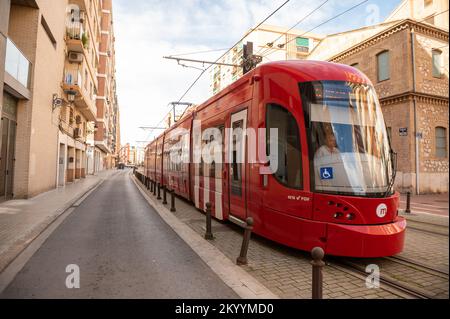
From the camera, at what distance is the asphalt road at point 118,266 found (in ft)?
12.4

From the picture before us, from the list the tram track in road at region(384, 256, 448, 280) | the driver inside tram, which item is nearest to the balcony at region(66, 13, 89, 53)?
the driver inside tram

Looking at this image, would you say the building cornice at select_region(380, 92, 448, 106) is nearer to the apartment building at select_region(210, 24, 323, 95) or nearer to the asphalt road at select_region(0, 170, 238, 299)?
the asphalt road at select_region(0, 170, 238, 299)

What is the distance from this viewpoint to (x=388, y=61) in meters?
18.6

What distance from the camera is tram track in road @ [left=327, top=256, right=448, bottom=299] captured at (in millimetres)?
3840

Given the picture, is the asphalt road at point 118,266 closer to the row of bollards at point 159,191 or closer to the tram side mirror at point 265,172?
the tram side mirror at point 265,172

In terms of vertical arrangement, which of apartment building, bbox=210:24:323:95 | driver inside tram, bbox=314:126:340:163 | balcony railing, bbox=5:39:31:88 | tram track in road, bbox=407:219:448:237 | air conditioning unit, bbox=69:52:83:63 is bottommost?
tram track in road, bbox=407:219:448:237

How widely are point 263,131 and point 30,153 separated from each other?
1107 centimetres

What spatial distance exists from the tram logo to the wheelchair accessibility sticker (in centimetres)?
88

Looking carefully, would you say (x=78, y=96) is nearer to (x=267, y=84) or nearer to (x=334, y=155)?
(x=267, y=84)

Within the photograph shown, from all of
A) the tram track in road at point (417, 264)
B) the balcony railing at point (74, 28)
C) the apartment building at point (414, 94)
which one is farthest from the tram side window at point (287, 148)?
the balcony railing at point (74, 28)

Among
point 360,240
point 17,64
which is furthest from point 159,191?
point 360,240

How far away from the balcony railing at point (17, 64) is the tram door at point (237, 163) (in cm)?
818

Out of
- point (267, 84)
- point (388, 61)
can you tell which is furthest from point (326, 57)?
point (267, 84)

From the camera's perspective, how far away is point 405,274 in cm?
453
